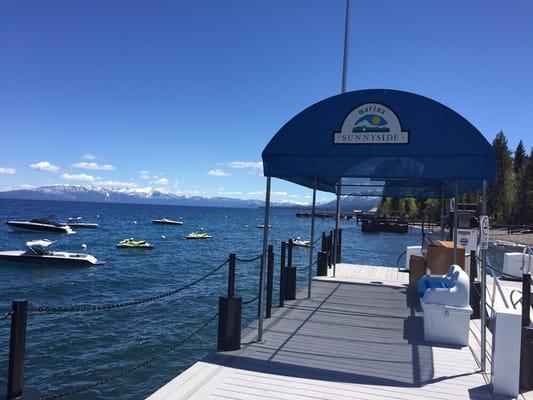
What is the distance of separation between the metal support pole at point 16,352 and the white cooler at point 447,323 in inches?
193

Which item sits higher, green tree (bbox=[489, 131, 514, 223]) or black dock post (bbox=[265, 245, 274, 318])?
green tree (bbox=[489, 131, 514, 223])

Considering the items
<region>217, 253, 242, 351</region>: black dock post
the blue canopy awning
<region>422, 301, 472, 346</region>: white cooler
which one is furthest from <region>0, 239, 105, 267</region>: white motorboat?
<region>422, 301, 472, 346</region>: white cooler

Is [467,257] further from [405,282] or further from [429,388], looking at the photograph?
[429,388]

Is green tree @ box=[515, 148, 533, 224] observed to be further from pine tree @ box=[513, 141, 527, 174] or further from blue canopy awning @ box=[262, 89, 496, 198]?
blue canopy awning @ box=[262, 89, 496, 198]

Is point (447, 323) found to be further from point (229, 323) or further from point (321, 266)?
point (321, 266)

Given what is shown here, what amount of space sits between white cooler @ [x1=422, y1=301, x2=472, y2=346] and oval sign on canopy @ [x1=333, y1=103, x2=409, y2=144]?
2.34m

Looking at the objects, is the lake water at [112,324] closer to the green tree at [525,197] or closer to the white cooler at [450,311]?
the white cooler at [450,311]

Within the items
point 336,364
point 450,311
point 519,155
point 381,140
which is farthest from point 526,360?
point 519,155

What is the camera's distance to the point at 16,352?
3.47 m

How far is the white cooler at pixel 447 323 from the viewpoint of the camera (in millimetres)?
6387

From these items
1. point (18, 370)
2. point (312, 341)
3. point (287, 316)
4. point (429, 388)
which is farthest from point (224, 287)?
point (18, 370)

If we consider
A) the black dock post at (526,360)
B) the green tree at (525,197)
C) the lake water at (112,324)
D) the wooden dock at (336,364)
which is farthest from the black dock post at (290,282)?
the green tree at (525,197)

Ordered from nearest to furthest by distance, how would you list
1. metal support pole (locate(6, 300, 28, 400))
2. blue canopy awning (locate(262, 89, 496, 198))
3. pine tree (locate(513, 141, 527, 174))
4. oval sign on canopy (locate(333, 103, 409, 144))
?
metal support pole (locate(6, 300, 28, 400))
blue canopy awning (locate(262, 89, 496, 198))
oval sign on canopy (locate(333, 103, 409, 144))
pine tree (locate(513, 141, 527, 174))

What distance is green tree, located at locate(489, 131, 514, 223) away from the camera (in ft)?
231
